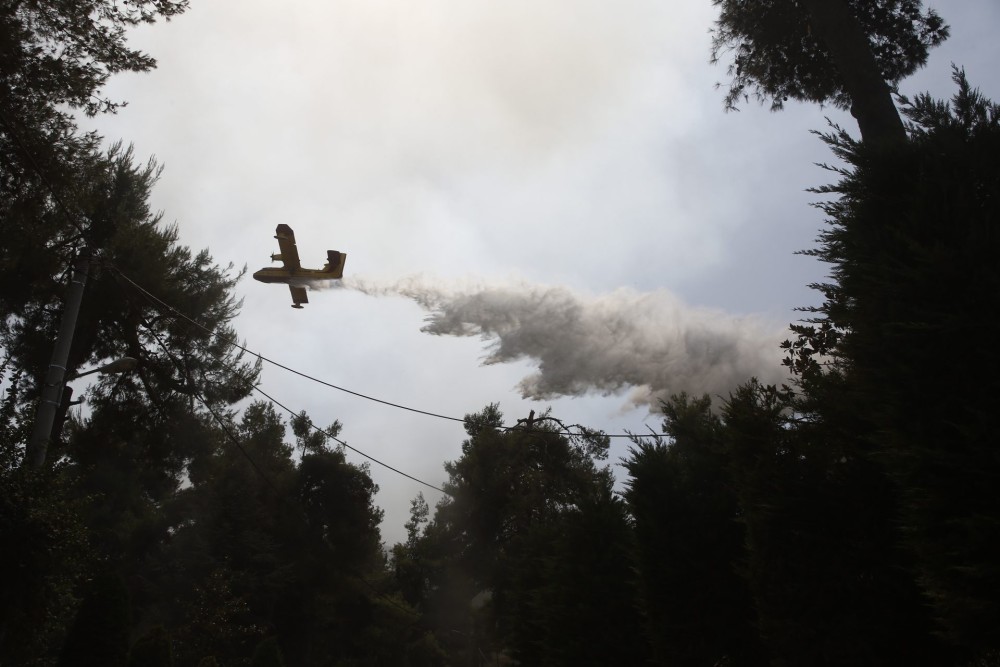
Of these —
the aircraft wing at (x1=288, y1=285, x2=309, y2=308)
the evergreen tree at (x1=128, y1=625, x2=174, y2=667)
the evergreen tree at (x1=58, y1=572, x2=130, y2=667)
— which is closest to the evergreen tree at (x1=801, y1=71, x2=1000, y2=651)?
the evergreen tree at (x1=58, y1=572, x2=130, y2=667)

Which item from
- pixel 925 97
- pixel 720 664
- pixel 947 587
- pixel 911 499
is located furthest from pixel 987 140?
pixel 720 664

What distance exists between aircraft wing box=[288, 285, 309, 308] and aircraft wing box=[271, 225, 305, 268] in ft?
4.58

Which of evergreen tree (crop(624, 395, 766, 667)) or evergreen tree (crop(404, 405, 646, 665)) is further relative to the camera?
evergreen tree (crop(404, 405, 646, 665))

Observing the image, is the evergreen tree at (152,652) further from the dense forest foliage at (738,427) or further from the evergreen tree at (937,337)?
the evergreen tree at (937,337)

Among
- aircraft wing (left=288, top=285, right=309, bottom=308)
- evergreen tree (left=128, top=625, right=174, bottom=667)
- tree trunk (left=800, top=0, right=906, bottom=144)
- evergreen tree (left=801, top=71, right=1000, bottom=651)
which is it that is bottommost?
evergreen tree (left=128, top=625, right=174, bottom=667)

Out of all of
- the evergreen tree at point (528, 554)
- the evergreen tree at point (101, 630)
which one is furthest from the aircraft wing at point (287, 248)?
the evergreen tree at point (101, 630)

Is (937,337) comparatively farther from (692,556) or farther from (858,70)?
(858,70)

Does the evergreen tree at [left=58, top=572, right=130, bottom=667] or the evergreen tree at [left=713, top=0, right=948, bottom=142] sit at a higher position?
the evergreen tree at [left=713, top=0, right=948, bottom=142]

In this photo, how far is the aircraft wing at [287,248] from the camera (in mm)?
23484

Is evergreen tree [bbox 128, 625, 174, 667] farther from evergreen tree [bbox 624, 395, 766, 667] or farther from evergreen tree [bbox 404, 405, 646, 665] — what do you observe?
evergreen tree [bbox 624, 395, 766, 667]

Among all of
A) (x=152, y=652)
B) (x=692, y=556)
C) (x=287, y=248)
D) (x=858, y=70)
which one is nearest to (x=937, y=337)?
(x=692, y=556)

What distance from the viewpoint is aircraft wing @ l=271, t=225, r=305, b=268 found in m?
23.5

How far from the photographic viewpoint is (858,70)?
482 inches

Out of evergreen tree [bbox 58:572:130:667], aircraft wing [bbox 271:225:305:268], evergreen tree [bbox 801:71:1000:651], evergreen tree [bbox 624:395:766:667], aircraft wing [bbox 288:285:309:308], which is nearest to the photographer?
evergreen tree [bbox 801:71:1000:651]
